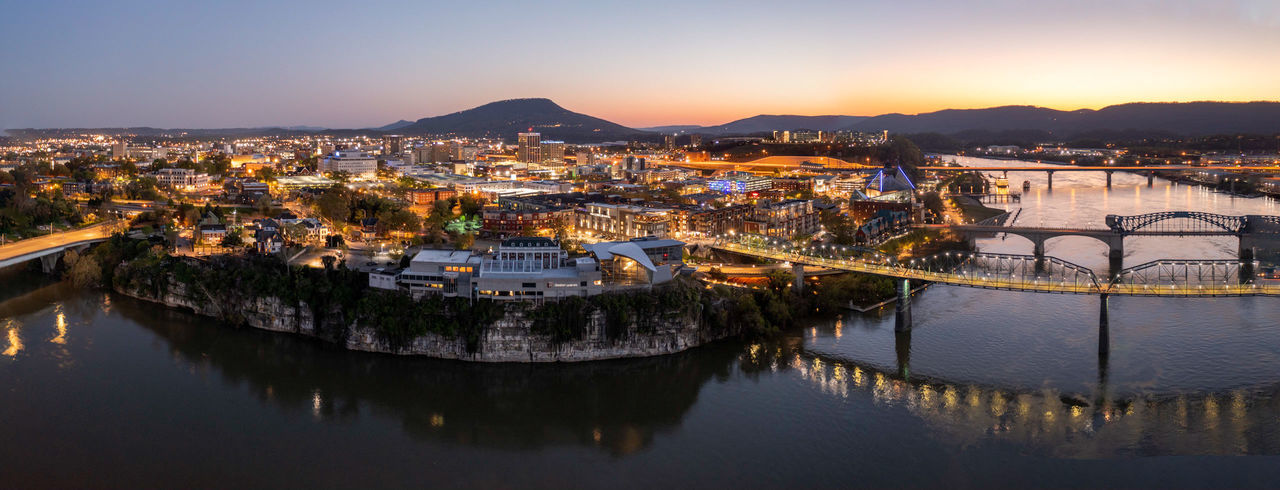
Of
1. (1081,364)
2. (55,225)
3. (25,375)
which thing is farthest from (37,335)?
(1081,364)

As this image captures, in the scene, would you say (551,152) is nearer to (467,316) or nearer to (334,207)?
(334,207)

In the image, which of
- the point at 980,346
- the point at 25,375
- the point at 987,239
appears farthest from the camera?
the point at 987,239

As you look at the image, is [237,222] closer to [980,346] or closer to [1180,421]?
[980,346]

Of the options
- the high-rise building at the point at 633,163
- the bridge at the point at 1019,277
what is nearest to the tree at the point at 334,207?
the bridge at the point at 1019,277

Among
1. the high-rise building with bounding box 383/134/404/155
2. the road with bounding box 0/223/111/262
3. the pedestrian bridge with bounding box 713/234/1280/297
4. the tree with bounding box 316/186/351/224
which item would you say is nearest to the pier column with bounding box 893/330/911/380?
the pedestrian bridge with bounding box 713/234/1280/297

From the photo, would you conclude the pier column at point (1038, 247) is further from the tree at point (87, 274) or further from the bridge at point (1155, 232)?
the tree at point (87, 274)
